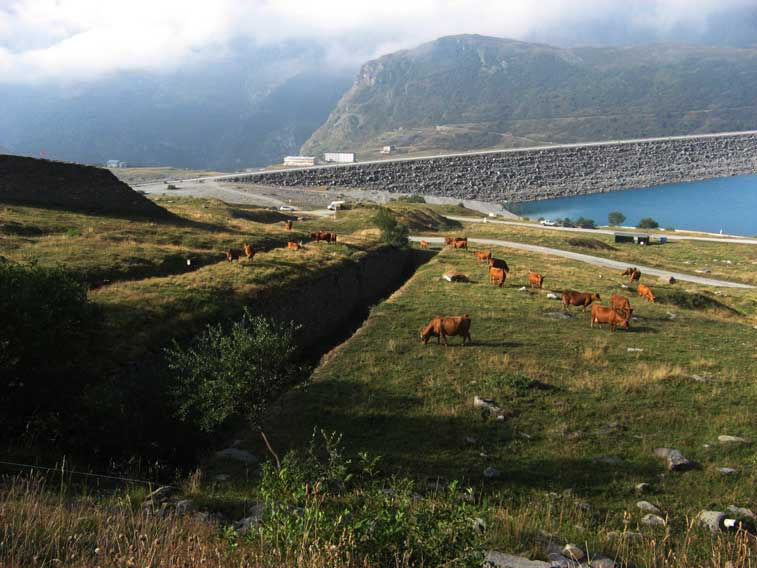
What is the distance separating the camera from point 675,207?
166500 mm

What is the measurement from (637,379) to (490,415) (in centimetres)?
617

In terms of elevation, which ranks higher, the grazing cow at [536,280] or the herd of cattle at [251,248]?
the herd of cattle at [251,248]

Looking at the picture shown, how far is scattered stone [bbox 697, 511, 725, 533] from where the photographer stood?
29.4ft

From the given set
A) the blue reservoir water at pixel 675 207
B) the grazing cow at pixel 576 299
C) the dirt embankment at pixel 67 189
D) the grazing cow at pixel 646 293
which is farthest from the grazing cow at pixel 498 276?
the blue reservoir water at pixel 675 207

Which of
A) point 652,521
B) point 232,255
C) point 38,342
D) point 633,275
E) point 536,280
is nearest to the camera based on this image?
point 652,521

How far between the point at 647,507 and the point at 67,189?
47.6 meters

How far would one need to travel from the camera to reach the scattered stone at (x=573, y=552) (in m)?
7.52

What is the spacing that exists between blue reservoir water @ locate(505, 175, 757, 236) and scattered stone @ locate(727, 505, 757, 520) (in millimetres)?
146004

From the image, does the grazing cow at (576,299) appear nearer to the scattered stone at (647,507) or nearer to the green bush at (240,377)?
the scattered stone at (647,507)

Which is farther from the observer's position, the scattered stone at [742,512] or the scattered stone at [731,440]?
the scattered stone at [731,440]

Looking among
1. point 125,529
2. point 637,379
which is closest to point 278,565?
point 125,529

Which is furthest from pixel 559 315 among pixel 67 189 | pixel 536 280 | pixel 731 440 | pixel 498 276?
pixel 67 189

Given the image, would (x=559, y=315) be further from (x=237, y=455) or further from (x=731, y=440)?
(x=237, y=455)

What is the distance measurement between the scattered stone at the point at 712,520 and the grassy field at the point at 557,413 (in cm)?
43
